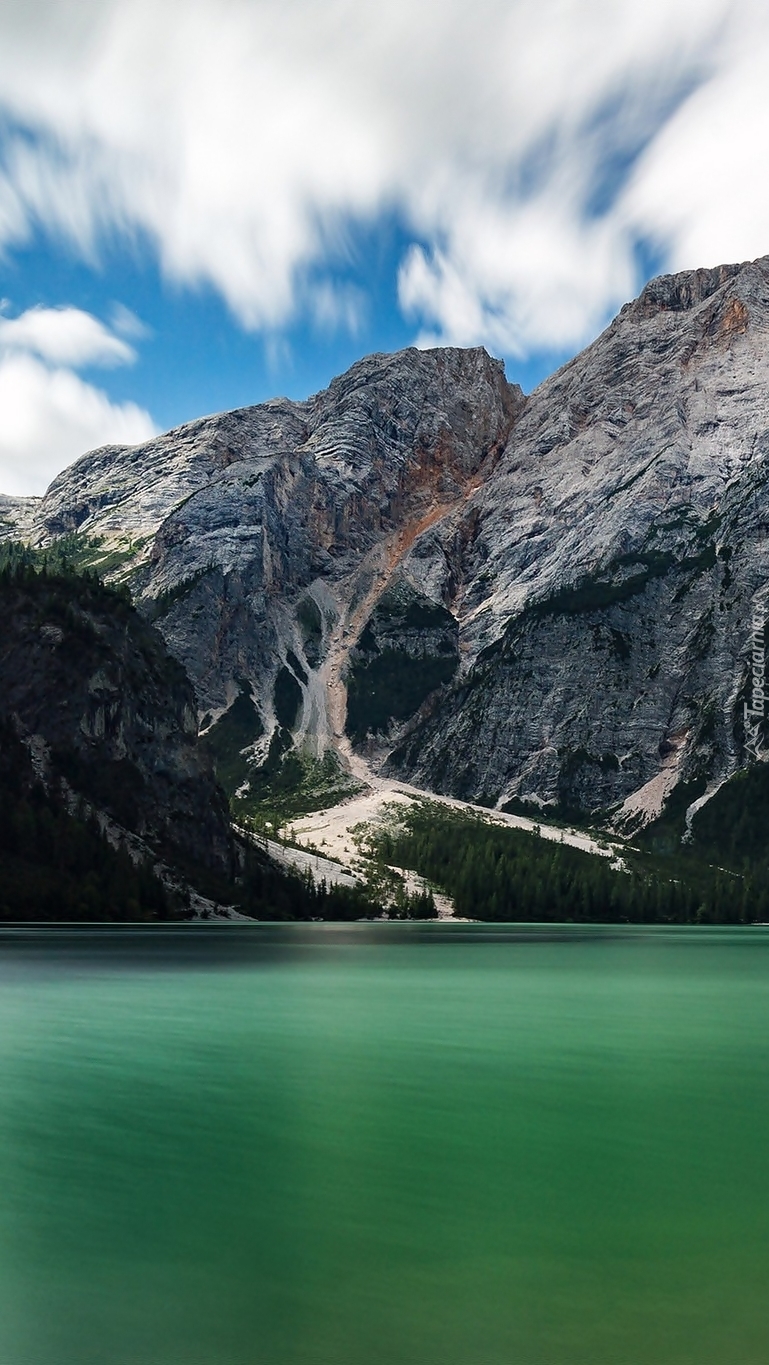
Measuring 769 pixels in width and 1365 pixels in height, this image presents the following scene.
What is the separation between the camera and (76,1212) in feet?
84.4

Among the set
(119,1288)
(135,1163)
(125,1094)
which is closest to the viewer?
(119,1288)

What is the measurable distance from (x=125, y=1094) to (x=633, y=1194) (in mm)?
19661

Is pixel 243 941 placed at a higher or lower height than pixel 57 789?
lower

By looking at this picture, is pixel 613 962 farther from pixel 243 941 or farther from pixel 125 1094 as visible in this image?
pixel 125 1094

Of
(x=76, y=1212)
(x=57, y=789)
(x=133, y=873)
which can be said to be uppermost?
(x=57, y=789)

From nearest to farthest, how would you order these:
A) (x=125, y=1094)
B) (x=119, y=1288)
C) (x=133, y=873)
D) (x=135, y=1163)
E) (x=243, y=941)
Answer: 1. (x=119, y=1288)
2. (x=135, y=1163)
3. (x=125, y=1094)
4. (x=243, y=941)
5. (x=133, y=873)

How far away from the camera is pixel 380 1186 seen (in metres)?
27.8

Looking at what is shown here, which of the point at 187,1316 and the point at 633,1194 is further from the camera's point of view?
the point at 633,1194

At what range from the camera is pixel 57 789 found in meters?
196

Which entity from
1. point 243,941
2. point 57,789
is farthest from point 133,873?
point 243,941

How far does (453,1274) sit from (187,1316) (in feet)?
17.0

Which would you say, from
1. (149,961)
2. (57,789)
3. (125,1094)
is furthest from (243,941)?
(125,1094)

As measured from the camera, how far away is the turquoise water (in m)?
18.7

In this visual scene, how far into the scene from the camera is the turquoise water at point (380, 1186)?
1869 centimetres
